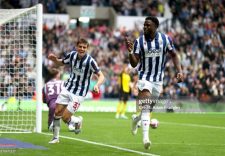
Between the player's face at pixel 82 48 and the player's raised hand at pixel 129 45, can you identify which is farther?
the player's face at pixel 82 48

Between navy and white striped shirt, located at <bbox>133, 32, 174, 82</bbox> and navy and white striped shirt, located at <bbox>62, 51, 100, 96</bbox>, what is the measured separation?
1.50 meters

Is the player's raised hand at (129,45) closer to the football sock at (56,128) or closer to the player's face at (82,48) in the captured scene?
the player's face at (82,48)

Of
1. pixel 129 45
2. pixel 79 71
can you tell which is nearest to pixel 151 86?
pixel 129 45

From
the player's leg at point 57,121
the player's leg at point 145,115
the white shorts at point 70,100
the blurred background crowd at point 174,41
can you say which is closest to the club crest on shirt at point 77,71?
the white shorts at point 70,100

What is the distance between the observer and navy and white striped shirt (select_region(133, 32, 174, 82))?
12.8 metres

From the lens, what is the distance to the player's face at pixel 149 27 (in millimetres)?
12609

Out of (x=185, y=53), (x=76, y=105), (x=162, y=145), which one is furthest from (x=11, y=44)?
(x=185, y=53)

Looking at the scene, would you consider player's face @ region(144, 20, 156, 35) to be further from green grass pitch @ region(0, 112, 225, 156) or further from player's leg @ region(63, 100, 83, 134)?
player's leg @ region(63, 100, 83, 134)

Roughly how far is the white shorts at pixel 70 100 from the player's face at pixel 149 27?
229 centimetres

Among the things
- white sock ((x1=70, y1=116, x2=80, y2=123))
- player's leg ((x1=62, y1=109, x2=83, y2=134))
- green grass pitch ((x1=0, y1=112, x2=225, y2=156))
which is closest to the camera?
green grass pitch ((x1=0, y1=112, x2=225, y2=156))

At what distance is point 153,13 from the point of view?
40844 mm

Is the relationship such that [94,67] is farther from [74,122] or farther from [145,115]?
[145,115]

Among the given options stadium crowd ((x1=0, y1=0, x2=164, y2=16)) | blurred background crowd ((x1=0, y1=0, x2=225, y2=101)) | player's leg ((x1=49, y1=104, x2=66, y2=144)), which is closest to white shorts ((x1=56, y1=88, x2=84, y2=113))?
player's leg ((x1=49, y1=104, x2=66, y2=144))

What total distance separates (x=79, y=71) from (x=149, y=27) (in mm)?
2222
